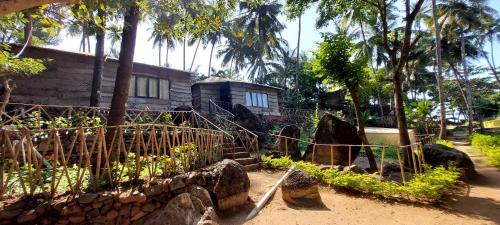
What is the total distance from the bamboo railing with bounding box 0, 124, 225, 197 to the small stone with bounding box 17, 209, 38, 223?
34 cm

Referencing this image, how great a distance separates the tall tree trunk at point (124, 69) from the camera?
20.9ft

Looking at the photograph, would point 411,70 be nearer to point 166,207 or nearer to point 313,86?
point 313,86

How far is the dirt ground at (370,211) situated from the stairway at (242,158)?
73.2 inches

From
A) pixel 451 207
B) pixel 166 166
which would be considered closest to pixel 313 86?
pixel 451 207

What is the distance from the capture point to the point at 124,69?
6.74 m

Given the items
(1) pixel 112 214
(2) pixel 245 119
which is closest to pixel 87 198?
(1) pixel 112 214

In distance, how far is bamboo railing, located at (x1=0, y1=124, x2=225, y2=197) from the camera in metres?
3.85

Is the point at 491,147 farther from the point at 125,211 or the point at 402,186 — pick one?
the point at 125,211

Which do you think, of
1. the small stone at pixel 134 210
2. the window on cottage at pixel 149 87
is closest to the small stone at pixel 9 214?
the small stone at pixel 134 210

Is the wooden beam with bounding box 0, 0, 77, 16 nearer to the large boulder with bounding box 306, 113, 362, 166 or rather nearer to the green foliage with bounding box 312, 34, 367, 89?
the green foliage with bounding box 312, 34, 367, 89

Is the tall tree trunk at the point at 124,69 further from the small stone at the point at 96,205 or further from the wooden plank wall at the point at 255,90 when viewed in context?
the wooden plank wall at the point at 255,90

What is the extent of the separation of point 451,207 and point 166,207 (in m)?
7.01

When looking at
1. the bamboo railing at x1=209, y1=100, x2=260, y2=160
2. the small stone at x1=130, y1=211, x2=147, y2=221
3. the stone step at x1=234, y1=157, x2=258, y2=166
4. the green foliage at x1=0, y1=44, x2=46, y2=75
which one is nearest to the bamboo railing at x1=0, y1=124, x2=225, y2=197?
the small stone at x1=130, y1=211, x2=147, y2=221

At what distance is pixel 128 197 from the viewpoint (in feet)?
14.4
